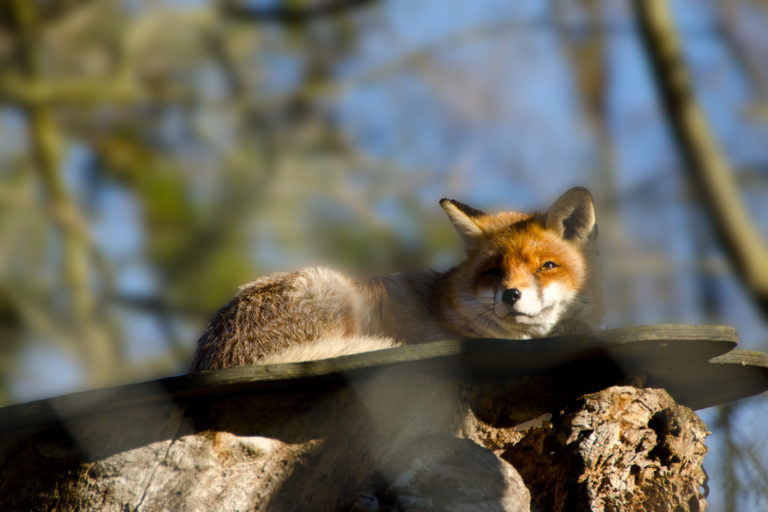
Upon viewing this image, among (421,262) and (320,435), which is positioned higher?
(320,435)

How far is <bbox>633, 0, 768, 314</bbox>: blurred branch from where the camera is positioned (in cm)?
318

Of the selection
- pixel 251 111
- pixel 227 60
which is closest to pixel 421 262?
pixel 251 111

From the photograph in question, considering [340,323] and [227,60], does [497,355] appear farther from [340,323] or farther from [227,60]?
[227,60]

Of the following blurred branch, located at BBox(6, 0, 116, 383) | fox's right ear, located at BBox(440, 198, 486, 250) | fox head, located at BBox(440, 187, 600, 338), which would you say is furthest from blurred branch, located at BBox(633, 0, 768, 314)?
blurred branch, located at BBox(6, 0, 116, 383)

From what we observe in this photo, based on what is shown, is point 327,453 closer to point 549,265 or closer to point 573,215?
point 549,265

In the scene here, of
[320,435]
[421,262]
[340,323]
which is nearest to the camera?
[320,435]

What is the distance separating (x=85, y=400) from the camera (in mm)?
1858

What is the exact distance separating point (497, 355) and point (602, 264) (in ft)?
4.07

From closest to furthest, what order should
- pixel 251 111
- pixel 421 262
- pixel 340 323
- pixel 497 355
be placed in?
pixel 497 355, pixel 340 323, pixel 421 262, pixel 251 111

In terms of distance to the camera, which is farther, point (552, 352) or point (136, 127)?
point (136, 127)

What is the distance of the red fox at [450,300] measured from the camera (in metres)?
2.39

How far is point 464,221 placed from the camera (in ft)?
9.51

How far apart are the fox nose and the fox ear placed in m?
0.39

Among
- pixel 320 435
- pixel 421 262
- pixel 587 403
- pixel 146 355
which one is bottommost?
pixel 146 355
